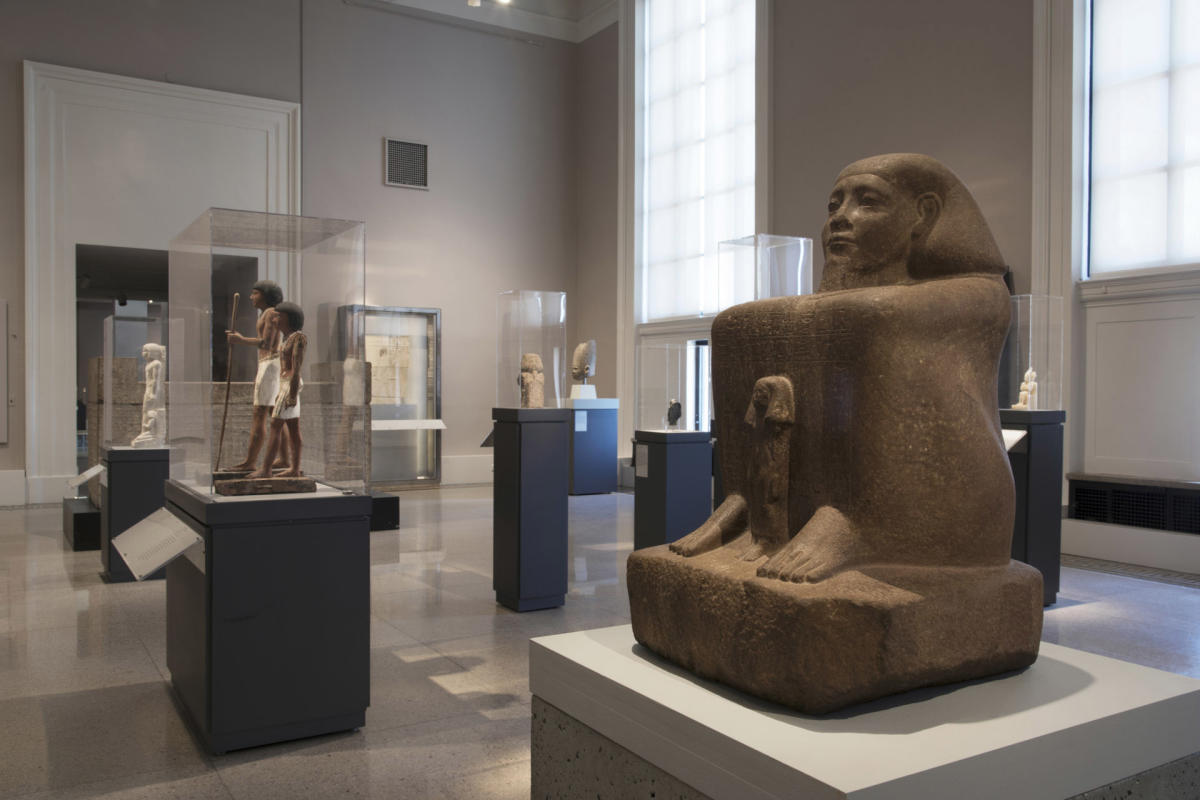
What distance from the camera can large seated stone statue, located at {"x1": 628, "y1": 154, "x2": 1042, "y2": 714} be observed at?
2205 mm

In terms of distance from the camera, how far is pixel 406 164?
46.0 ft

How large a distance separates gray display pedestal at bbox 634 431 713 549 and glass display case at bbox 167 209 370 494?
10.2ft

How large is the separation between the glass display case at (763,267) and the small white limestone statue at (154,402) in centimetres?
464

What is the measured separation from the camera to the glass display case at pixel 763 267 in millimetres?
7074

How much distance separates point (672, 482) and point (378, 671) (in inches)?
109

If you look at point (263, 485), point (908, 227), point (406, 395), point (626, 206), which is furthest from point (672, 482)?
point (626, 206)

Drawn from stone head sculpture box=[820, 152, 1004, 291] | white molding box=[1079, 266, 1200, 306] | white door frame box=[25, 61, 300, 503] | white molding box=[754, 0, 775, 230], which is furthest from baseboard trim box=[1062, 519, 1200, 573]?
white door frame box=[25, 61, 300, 503]

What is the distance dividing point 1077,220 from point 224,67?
10702 millimetres

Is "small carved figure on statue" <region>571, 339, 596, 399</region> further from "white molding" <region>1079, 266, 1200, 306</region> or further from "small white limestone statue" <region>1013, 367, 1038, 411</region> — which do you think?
"small white limestone statue" <region>1013, 367, 1038, 411</region>

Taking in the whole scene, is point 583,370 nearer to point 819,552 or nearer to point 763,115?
point 763,115

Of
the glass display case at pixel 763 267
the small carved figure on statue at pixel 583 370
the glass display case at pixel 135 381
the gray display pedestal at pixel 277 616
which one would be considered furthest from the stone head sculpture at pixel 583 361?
the gray display pedestal at pixel 277 616

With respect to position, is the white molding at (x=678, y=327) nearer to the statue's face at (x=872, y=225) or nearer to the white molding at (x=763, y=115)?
the white molding at (x=763, y=115)

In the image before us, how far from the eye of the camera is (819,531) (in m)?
2.34

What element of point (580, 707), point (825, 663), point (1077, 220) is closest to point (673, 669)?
point (580, 707)
